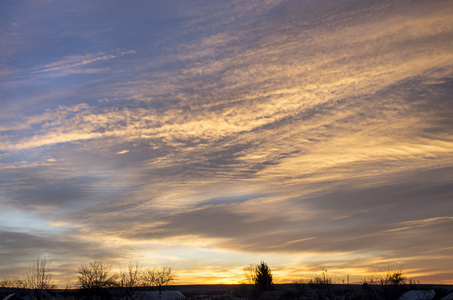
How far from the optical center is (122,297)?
86.9 meters

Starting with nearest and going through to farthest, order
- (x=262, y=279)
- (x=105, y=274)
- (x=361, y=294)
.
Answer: (x=361, y=294) → (x=262, y=279) → (x=105, y=274)

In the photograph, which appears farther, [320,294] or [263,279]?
[263,279]

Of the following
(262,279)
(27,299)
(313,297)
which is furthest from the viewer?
(262,279)

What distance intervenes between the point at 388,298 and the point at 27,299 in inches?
2363

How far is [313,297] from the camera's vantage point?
210 feet

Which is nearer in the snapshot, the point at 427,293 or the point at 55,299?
the point at 427,293

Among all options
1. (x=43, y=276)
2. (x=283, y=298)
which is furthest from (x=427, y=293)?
(x=43, y=276)

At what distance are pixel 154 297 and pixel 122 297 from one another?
22.4ft

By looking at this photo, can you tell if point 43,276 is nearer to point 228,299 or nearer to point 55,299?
point 55,299

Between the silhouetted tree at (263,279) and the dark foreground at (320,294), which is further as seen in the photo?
the silhouetted tree at (263,279)

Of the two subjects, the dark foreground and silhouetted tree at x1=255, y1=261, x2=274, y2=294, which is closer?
the dark foreground

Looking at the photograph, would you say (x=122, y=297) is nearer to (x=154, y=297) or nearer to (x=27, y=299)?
(x=154, y=297)

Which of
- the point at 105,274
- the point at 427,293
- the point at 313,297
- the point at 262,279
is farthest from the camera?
the point at 105,274

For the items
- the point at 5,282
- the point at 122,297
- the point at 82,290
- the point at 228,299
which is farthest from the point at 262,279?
the point at 5,282
